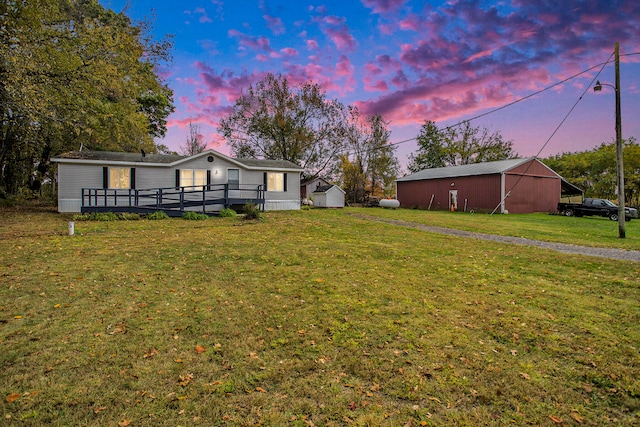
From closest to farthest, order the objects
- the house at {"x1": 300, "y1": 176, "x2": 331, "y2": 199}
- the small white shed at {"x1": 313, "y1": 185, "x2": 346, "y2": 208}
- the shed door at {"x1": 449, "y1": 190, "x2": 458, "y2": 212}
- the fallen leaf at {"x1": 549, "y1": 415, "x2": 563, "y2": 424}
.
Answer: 1. the fallen leaf at {"x1": 549, "y1": 415, "x2": 563, "y2": 424}
2. the shed door at {"x1": 449, "y1": 190, "x2": 458, "y2": 212}
3. the small white shed at {"x1": 313, "y1": 185, "x2": 346, "y2": 208}
4. the house at {"x1": 300, "y1": 176, "x2": 331, "y2": 199}

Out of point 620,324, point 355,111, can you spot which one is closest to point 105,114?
point 620,324

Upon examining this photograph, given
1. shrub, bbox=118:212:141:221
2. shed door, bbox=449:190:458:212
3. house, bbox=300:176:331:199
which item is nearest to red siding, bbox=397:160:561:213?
shed door, bbox=449:190:458:212

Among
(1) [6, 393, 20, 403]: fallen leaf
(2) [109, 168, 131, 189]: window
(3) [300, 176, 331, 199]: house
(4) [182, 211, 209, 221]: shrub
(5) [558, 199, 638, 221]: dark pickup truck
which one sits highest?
(3) [300, 176, 331, 199]: house

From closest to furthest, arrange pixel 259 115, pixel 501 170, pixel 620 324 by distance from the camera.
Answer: pixel 620 324, pixel 501 170, pixel 259 115

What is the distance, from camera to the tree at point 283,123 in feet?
118

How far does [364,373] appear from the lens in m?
3.21

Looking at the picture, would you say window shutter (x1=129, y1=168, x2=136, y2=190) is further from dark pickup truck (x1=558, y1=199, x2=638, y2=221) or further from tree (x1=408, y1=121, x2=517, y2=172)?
tree (x1=408, y1=121, x2=517, y2=172)

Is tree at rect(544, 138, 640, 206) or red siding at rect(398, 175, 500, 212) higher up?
tree at rect(544, 138, 640, 206)

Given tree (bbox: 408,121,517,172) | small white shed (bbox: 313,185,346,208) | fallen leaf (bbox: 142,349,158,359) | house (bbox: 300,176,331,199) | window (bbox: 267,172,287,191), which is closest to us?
fallen leaf (bbox: 142,349,158,359)

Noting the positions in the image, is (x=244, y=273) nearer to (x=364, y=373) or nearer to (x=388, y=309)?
(x=388, y=309)

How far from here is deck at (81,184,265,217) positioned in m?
17.0

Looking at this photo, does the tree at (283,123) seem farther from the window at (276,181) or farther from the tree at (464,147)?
the tree at (464,147)

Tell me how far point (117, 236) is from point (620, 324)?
12638mm

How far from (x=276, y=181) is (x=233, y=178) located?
10.4ft
